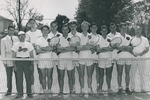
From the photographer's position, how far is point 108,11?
42812 mm

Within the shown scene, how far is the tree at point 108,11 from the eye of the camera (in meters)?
40.9

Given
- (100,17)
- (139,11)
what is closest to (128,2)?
(100,17)

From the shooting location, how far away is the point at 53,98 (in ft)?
31.7

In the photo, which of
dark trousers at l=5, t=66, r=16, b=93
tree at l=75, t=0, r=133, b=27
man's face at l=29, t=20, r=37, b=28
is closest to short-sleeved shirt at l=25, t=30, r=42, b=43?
man's face at l=29, t=20, r=37, b=28

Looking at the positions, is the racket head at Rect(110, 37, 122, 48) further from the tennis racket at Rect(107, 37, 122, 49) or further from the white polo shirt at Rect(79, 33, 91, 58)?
the white polo shirt at Rect(79, 33, 91, 58)

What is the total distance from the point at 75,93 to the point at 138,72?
79.7 inches

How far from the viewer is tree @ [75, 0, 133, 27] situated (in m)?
40.9

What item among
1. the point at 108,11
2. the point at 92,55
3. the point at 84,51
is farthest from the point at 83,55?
the point at 108,11

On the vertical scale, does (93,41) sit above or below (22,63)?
above

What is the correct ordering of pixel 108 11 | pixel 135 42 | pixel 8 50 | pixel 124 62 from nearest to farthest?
pixel 124 62
pixel 135 42
pixel 8 50
pixel 108 11

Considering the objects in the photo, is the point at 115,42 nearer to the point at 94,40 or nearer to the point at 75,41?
the point at 94,40

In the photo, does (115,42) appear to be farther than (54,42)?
Yes

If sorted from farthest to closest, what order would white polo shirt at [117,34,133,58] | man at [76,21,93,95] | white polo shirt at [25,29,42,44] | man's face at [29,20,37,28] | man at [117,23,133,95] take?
1. white polo shirt at [25,29,42,44]
2. man's face at [29,20,37,28]
3. white polo shirt at [117,34,133,58]
4. man at [117,23,133,95]
5. man at [76,21,93,95]

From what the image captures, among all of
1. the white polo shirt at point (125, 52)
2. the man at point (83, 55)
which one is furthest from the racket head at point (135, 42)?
the man at point (83, 55)
